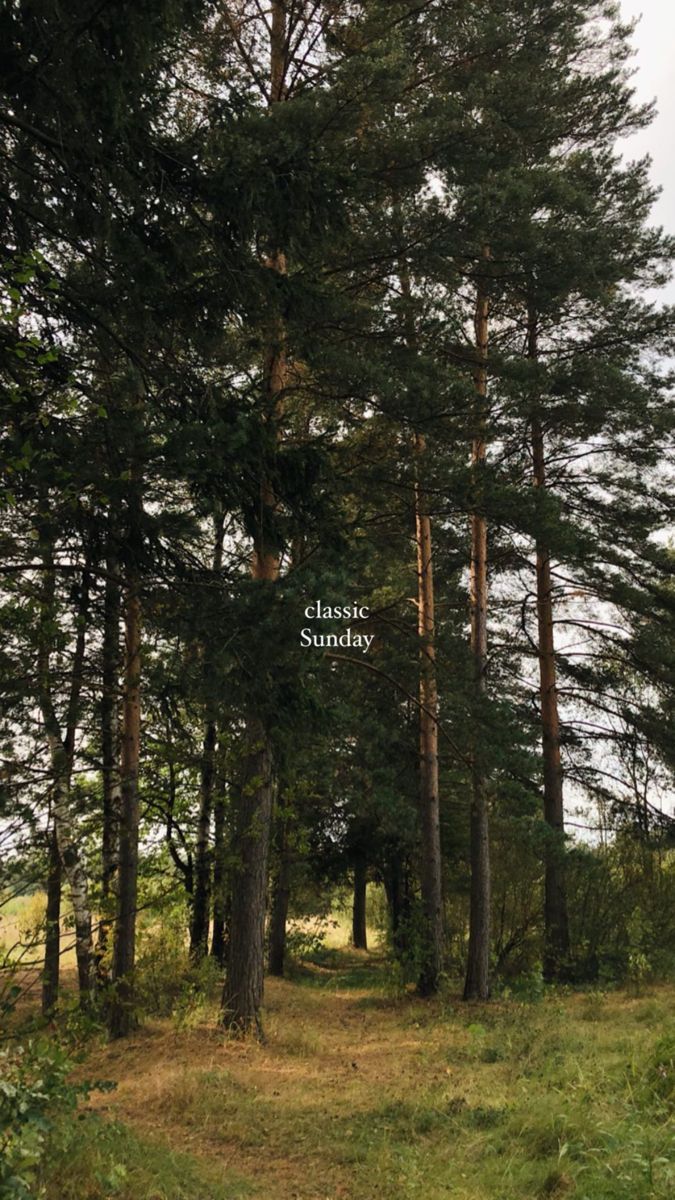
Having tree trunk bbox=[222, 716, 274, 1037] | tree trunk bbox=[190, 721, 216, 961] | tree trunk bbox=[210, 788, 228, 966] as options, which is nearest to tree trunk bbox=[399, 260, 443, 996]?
tree trunk bbox=[210, 788, 228, 966]

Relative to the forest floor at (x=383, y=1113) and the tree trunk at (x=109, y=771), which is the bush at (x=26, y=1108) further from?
the tree trunk at (x=109, y=771)

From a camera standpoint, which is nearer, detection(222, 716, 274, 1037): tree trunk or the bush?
the bush

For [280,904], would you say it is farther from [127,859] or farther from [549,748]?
[127,859]

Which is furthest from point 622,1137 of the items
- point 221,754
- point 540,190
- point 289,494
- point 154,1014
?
point 540,190

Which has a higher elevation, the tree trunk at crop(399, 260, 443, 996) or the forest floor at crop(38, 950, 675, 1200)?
the tree trunk at crop(399, 260, 443, 996)

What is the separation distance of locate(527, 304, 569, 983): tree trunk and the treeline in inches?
2.6

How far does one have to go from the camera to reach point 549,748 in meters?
15.3

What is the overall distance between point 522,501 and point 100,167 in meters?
6.32

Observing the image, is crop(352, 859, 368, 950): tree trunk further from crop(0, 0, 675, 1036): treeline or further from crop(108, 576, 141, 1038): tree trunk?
crop(108, 576, 141, 1038): tree trunk

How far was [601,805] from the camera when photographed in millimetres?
15617

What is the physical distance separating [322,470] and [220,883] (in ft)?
21.4

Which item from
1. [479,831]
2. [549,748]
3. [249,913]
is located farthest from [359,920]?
[249,913]

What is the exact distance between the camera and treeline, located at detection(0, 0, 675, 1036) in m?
5.31

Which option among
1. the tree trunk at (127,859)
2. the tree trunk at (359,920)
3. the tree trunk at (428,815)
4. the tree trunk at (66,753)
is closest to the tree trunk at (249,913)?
the tree trunk at (127,859)
